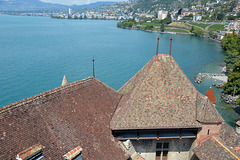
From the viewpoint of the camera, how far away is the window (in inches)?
728

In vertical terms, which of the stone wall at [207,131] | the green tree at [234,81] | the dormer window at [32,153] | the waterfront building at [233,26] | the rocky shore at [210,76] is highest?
the waterfront building at [233,26]

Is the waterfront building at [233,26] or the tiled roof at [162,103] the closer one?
the tiled roof at [162,103]

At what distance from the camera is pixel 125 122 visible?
53.7 feet

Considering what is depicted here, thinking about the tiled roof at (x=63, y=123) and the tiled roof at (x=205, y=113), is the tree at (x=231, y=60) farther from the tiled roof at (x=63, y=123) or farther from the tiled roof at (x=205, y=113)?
the tiled roof at (x=63, y=123)

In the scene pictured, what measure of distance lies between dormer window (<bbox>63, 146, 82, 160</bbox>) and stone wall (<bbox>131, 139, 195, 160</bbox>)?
20.7 feet

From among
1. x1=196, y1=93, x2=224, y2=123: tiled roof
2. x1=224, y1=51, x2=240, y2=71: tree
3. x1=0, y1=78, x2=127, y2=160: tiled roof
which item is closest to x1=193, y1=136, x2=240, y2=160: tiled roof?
x1=196, y1=93, x2=224, y2=123: tiled roof

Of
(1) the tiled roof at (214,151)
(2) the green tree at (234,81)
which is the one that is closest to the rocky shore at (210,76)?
(2) the green tree at (234,81)

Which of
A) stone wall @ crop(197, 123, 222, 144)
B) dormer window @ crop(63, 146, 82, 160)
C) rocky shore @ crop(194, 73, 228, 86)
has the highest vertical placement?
dormer window @ crop(63, 146, 82, 160)

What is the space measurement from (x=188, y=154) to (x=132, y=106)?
22.2 ft

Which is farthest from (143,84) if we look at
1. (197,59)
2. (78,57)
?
(197,59)

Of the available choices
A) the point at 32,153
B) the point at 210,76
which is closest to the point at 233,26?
the point at 210,76

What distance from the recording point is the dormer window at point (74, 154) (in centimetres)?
1164

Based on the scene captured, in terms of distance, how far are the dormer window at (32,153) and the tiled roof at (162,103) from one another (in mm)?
5957

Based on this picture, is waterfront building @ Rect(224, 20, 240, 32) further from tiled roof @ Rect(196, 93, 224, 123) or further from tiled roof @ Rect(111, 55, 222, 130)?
tiled roof @ Rect(196, 93, 224, 123)
